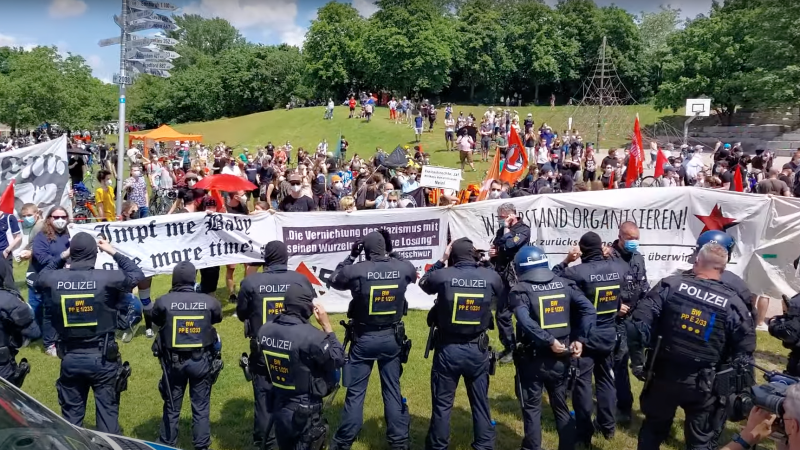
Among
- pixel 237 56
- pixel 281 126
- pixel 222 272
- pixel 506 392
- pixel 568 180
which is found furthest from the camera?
pixel 237 56

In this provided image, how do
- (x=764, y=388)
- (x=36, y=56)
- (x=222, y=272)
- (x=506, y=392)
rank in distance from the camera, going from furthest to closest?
(x=36, y=56) < (x=222, y=272) < (x=506, y=392) < (x=764, y=388)

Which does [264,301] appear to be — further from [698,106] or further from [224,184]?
[698,106]

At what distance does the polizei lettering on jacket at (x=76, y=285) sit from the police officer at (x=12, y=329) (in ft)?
1.16

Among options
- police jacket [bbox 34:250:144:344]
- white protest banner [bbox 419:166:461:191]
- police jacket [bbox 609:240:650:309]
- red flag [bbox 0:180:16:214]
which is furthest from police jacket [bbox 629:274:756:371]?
red flag [bbox 0:180:16:214]

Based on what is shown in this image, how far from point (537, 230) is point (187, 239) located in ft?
18.6

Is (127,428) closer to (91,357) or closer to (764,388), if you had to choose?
(91,357)

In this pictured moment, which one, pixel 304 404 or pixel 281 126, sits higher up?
pixel 281 126

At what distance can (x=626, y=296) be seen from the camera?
22.9 feet

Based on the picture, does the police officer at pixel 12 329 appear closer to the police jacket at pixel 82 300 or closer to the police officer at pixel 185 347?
the police jacket at pixel 82 300

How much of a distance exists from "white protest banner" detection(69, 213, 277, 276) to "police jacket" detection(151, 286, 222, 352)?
148 inches

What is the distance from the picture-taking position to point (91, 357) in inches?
231

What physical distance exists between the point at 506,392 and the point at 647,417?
8.65ft

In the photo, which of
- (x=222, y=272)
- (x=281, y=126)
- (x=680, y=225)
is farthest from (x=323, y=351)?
(x=281, y=126)

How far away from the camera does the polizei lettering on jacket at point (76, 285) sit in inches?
228
